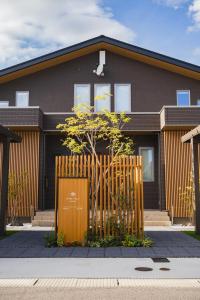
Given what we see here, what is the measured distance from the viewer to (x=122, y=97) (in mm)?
17828

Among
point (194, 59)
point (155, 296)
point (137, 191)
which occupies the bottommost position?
point (155, 296)

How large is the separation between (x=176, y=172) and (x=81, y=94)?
598cm

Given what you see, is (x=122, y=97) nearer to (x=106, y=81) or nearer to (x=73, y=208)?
(x=106, y=81)

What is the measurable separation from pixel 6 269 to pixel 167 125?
32.7 ft

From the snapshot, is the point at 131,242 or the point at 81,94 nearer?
the point at 131,242

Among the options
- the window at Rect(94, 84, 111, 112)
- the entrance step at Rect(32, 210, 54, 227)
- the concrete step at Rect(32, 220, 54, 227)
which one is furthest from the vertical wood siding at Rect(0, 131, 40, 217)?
the window at Rect(94, 84, 111, 112)

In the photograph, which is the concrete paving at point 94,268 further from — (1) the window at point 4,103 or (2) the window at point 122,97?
(1) the window at point 4,103

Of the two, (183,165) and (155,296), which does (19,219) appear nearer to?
(183,165)

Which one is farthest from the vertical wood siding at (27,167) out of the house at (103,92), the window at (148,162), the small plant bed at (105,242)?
the small plant bed at (105,242)

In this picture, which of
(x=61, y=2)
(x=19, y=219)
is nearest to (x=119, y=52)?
(x=61, y=2)

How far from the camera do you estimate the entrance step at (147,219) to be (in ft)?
47.4

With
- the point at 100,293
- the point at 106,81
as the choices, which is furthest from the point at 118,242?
the point at 106,81

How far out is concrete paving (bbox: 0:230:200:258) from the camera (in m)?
8.26

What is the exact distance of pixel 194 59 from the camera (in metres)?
19.2
